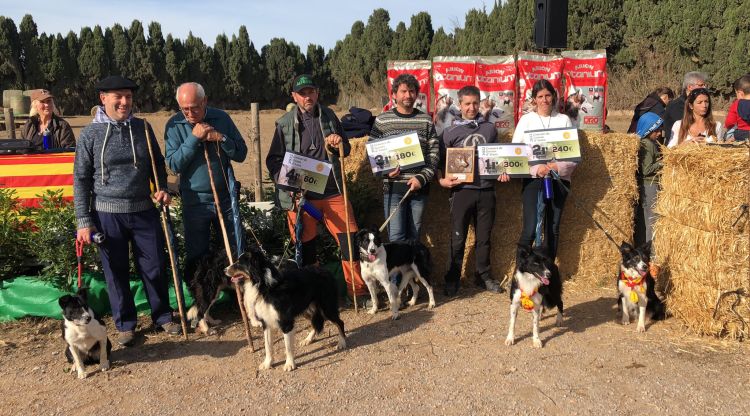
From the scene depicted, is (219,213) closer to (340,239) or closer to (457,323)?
(340,239)

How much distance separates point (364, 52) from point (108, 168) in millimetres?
39833

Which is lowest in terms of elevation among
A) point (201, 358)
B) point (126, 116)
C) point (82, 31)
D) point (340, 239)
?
point (201, 358)

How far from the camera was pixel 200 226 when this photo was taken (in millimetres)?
4910

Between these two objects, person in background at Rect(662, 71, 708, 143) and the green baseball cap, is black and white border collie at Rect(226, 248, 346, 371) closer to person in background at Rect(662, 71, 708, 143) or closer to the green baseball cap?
the green baseball cap

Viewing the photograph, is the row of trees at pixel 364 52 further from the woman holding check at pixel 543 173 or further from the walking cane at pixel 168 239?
the walking cane at pixel 168 239

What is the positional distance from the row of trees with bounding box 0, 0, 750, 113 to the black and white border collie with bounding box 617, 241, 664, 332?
69.9 ft

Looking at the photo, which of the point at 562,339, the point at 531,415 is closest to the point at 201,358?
the point at 531,415

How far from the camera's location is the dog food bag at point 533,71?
7570mm

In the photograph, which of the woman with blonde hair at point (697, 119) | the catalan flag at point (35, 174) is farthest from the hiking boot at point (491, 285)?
the catalan flag at point (35, 174)

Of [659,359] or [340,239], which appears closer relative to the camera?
[659,359]

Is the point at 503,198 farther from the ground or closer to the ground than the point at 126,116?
closer to the ground

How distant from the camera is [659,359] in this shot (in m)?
4.34

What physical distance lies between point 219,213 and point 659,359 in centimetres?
362

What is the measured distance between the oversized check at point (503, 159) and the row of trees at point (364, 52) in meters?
20.9
